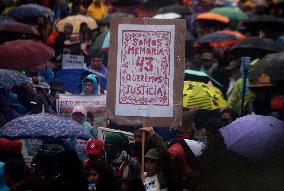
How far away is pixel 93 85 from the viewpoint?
1417 cm

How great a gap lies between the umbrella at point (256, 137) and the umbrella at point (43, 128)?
1.58 m

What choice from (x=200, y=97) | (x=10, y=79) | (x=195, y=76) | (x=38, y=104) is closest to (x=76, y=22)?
(x=195, y=76)

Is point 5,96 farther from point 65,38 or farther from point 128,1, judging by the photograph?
point 128,1

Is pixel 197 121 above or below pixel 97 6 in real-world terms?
A: below

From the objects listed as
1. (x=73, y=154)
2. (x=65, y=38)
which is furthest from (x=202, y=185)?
(x=65, y=38)

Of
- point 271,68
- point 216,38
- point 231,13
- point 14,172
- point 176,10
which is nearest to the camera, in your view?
point 14,172

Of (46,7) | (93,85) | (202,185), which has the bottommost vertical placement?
(202,185)

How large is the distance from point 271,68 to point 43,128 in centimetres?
404

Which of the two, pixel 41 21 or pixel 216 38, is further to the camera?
pixel 216 38

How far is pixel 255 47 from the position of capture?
18.2 metres

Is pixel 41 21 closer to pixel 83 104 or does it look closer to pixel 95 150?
pixel 83 104

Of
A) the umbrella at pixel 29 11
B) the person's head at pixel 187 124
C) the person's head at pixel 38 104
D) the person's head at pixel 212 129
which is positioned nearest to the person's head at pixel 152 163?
the person's head at pixel 212 129

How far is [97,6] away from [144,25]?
1548cm

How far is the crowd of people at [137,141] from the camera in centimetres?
965
